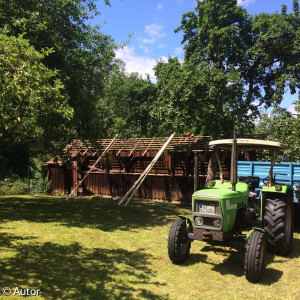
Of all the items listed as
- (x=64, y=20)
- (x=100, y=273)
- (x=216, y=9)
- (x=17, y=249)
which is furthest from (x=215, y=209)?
(x=216, y=9)

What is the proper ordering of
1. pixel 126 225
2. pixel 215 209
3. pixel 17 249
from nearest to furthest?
pixel 215 209
pixel 17 249
pixel 126 225

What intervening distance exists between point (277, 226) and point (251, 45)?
12062 millimetres

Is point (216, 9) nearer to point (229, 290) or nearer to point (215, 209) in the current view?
point (215, 209)

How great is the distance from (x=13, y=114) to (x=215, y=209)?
442 cm

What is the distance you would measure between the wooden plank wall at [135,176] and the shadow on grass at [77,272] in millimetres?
8293

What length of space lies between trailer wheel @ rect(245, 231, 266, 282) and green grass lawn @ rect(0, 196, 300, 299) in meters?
0.20

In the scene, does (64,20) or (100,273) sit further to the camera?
(64,20)

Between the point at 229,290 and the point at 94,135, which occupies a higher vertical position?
the point at 94,135

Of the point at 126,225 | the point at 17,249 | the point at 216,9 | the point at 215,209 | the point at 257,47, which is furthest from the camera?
the point at 216,9

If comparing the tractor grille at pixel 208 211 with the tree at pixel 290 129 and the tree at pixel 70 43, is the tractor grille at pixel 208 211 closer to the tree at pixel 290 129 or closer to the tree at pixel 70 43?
the tree at pixel 70 43

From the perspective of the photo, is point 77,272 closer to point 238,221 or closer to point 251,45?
point 238,221

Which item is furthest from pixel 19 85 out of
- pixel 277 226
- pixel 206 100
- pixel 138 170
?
pixel 138 170

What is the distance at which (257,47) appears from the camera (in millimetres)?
14469

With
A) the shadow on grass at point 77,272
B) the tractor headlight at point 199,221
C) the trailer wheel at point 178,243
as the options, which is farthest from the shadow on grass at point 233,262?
the shadow on grass at point 77,272
